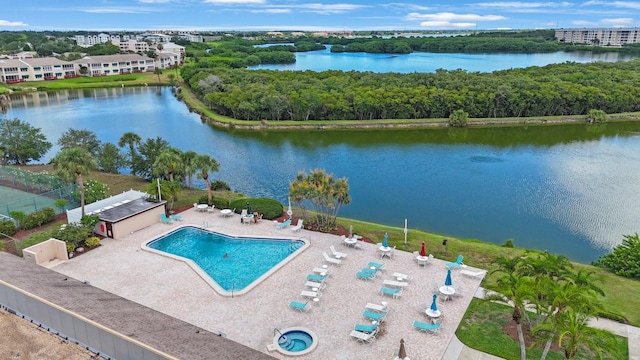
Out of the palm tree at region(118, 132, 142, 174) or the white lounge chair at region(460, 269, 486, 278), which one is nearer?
the white lounge chair at region(460, 269, 486, 278)

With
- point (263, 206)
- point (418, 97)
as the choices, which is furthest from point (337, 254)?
point (418, 97)

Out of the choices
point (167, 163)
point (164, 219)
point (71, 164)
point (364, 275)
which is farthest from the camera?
point (167, 163)

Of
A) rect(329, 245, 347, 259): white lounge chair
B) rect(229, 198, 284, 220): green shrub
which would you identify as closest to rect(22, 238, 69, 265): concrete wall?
rect(229, 198, 284, 220): green shrub

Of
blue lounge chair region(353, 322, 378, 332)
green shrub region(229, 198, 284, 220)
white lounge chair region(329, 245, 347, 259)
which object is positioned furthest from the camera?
green shrub region(229, 198, 284, 220)

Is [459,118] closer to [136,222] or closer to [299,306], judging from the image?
[136,222]

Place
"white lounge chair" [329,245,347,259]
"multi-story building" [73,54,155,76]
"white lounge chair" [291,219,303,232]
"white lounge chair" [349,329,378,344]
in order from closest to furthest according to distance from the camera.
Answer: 1. "white lounge chair" [349,329,378,344]
2. "white lounge chair" [329,245,347,259]
3. "white lounge chair" [291,219,303,232]
4. "multi-story building" [73,54,155,76]

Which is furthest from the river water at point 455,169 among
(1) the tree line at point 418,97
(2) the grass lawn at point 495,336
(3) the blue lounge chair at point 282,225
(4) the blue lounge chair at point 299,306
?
(4) the blue lounge chair at point 299,306

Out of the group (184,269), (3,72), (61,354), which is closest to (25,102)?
(3,72)

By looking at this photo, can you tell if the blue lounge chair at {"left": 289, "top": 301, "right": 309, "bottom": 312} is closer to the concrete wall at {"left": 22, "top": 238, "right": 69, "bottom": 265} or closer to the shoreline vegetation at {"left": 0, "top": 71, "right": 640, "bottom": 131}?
the concrete wall at {"left": 22, "top": 238, "right": 69, "bottom": 265}
